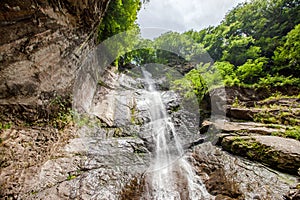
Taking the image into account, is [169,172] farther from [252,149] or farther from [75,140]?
[75,140]

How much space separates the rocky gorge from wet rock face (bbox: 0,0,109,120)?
0.05 feet

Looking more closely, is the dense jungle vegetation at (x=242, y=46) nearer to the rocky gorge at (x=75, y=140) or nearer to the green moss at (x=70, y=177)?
the rocky gorge at (x=75, y=140)

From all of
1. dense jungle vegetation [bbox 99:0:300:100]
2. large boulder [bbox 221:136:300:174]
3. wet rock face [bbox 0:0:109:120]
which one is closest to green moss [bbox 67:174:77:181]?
wet rock face [bbox 0:0:109:120]

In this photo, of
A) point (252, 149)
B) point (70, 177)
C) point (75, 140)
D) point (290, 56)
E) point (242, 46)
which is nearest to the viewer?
point (70, 177)

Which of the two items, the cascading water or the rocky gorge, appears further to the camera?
the cascading water

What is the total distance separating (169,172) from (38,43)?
4.51 metres

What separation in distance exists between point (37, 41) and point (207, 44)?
44.6 ft

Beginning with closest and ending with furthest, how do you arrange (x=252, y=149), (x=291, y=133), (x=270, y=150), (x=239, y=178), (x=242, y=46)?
(x=239, y=178) → (x=270, y=150) → (x=252, y=149) → (x=291, y=133) → (x=242, y=46)

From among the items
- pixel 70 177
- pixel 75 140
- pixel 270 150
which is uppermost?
pixel 75 140

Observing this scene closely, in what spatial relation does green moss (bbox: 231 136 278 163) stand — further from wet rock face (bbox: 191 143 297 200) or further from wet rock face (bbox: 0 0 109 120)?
wet rock face (bbox: 0 0 109 120)

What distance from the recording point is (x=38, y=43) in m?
2.95

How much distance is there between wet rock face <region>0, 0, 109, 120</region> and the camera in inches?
96.0

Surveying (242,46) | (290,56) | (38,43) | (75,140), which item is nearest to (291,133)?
(290,56)

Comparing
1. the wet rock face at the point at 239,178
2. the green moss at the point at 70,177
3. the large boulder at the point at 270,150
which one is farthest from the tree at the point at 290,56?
the green moss at the point at 70,177
